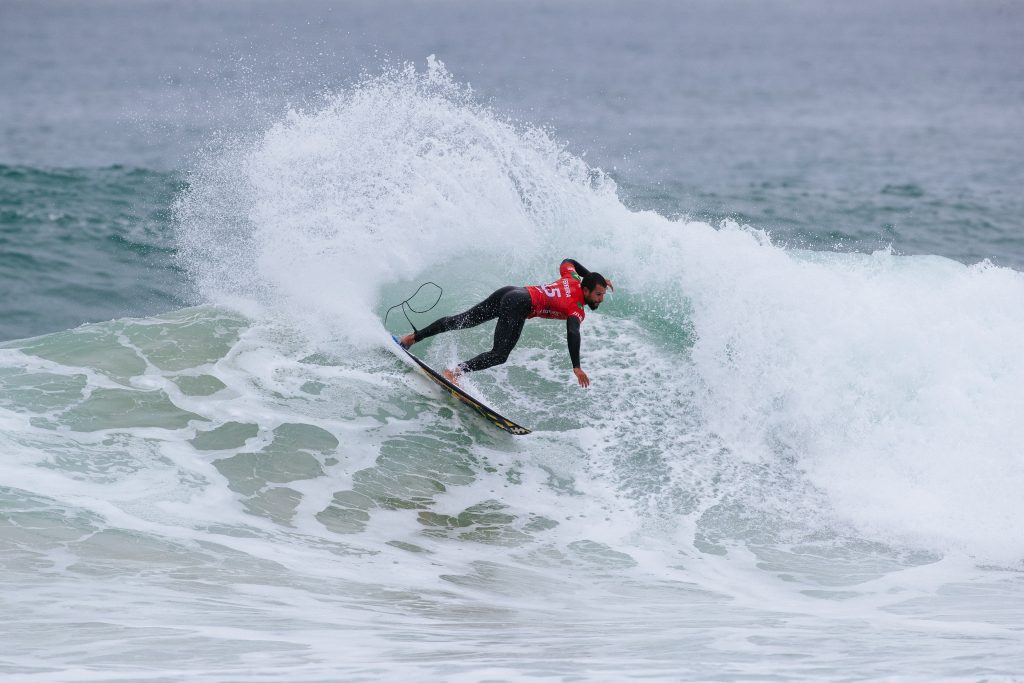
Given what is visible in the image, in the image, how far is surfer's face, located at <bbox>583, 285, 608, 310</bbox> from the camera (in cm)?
973

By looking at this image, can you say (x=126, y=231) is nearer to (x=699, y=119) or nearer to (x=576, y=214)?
(x=576, y=214)

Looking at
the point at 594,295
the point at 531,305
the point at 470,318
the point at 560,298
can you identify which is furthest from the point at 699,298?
the point at 470,318

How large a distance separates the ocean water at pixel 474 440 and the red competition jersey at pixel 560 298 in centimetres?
118

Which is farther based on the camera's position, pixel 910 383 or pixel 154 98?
pixel 154 98

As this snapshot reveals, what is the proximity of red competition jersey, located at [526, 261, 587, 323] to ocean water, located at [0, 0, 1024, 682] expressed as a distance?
1.18 m


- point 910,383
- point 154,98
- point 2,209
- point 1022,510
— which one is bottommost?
point 1022,510

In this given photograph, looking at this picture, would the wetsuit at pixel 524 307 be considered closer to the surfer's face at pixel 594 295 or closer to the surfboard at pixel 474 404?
the surfer's face at pixel 594 295

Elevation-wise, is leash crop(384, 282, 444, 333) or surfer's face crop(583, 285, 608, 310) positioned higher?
surfer's face crop(583, 285, 608, 310)

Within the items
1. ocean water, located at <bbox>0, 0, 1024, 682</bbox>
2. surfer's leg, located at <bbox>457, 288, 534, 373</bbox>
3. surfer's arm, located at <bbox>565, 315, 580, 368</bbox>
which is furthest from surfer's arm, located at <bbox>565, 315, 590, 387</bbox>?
ocean water, located at <bbox>0, 0, 1024, 682</bbox>

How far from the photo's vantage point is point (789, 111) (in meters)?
49.2

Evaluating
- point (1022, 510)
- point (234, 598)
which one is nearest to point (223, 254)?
point (234, 598)

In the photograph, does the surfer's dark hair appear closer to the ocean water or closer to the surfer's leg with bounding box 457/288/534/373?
the surfer's leg with bounding box 457/288/534/373

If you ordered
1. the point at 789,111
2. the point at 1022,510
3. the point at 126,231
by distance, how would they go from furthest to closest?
the point at 789,111 < the point at 126,231 < the point at 1022,510

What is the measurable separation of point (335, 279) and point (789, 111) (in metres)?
41.9
